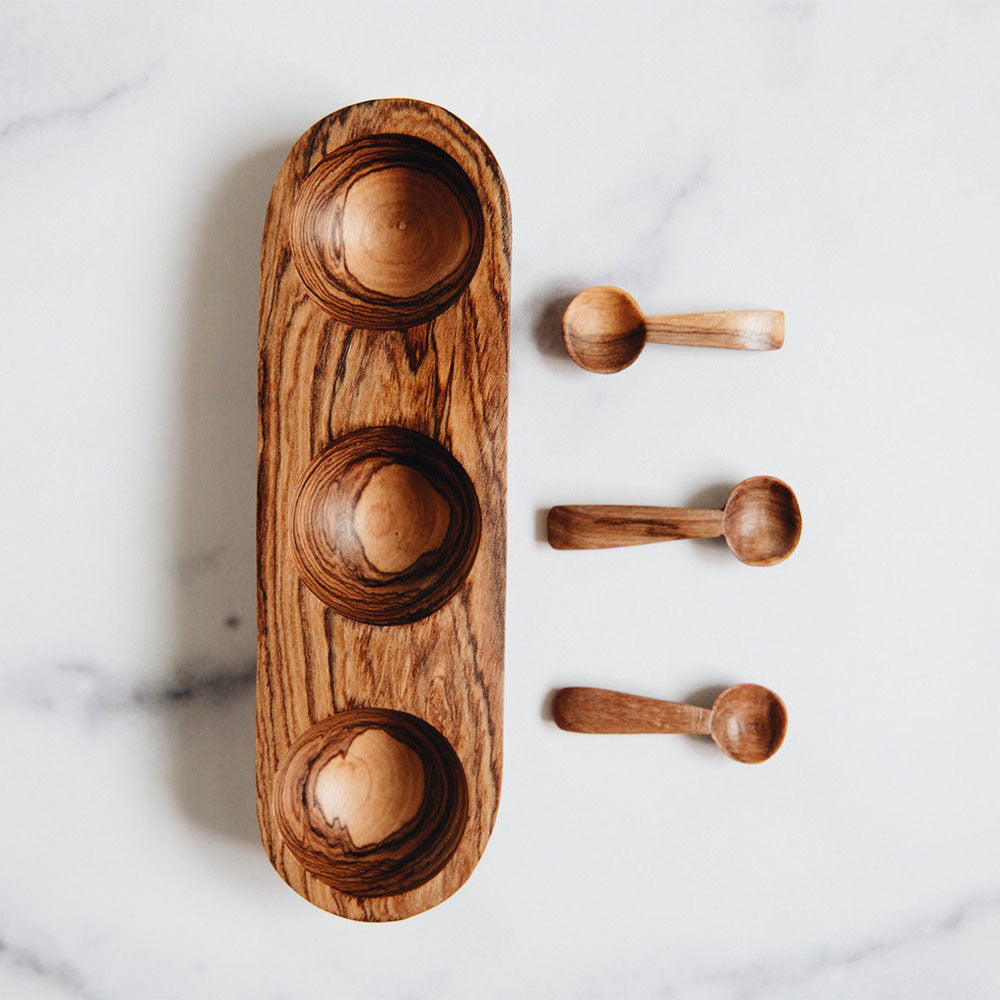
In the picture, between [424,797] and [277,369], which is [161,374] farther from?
[424,797]

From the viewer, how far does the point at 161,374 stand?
2.13 ft

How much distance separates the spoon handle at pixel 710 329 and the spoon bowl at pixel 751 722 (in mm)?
273

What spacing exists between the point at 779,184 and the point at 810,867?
0.56 meters

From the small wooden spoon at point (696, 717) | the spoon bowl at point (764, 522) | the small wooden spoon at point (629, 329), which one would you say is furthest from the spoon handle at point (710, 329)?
the small wooden spoon at point (696, 717)

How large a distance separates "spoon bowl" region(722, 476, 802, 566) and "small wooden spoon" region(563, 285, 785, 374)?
0.11 metres

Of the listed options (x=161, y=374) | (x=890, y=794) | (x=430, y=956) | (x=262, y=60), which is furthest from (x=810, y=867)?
(x=262, y=60)

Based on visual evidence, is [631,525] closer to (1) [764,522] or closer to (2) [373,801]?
(1) [764,522]

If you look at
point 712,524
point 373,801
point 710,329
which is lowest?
point 373,801

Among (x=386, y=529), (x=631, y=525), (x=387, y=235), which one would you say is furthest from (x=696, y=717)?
(x=387, y=235)

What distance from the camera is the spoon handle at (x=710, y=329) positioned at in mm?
646

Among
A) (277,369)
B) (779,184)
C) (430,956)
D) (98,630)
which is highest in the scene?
(779,184)

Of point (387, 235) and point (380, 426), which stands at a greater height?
point (387, 235)

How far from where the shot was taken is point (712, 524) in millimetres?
642

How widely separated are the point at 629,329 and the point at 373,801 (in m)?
0.42
